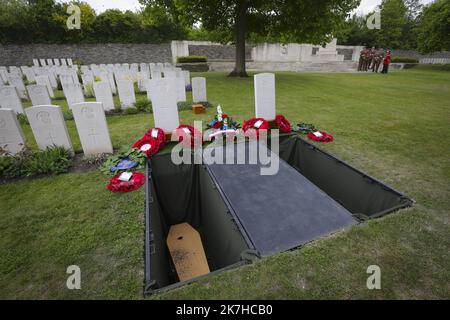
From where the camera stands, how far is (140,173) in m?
3.78

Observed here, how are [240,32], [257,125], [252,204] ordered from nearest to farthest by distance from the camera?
[252,204]
[257,125]
[240,32]

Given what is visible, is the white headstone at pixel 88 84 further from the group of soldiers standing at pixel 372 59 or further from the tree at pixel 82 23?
the group of soldiers standing at pixel 372 59

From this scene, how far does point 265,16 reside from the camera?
1402 cm

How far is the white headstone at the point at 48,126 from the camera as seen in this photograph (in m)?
3.98

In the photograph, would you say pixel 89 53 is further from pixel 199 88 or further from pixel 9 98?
pixel 199 88

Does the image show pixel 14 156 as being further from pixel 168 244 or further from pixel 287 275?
pixel 287 275

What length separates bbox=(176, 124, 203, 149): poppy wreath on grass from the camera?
186 inches

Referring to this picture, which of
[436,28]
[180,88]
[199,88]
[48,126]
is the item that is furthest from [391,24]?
[48,126]

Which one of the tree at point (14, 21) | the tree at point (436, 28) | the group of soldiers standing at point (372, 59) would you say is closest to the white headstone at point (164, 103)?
the group of soldiers standing at point (372, 59)

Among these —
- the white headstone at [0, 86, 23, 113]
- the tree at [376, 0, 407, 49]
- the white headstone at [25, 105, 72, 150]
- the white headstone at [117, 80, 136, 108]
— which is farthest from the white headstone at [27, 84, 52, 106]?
the tree at [376, 0, 407, 49]

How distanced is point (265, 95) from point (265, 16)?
11.1 meters

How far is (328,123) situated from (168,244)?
5.09m

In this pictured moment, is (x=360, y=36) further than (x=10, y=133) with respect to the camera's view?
Yes

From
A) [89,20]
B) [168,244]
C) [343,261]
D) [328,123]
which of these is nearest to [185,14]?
[328,123]
